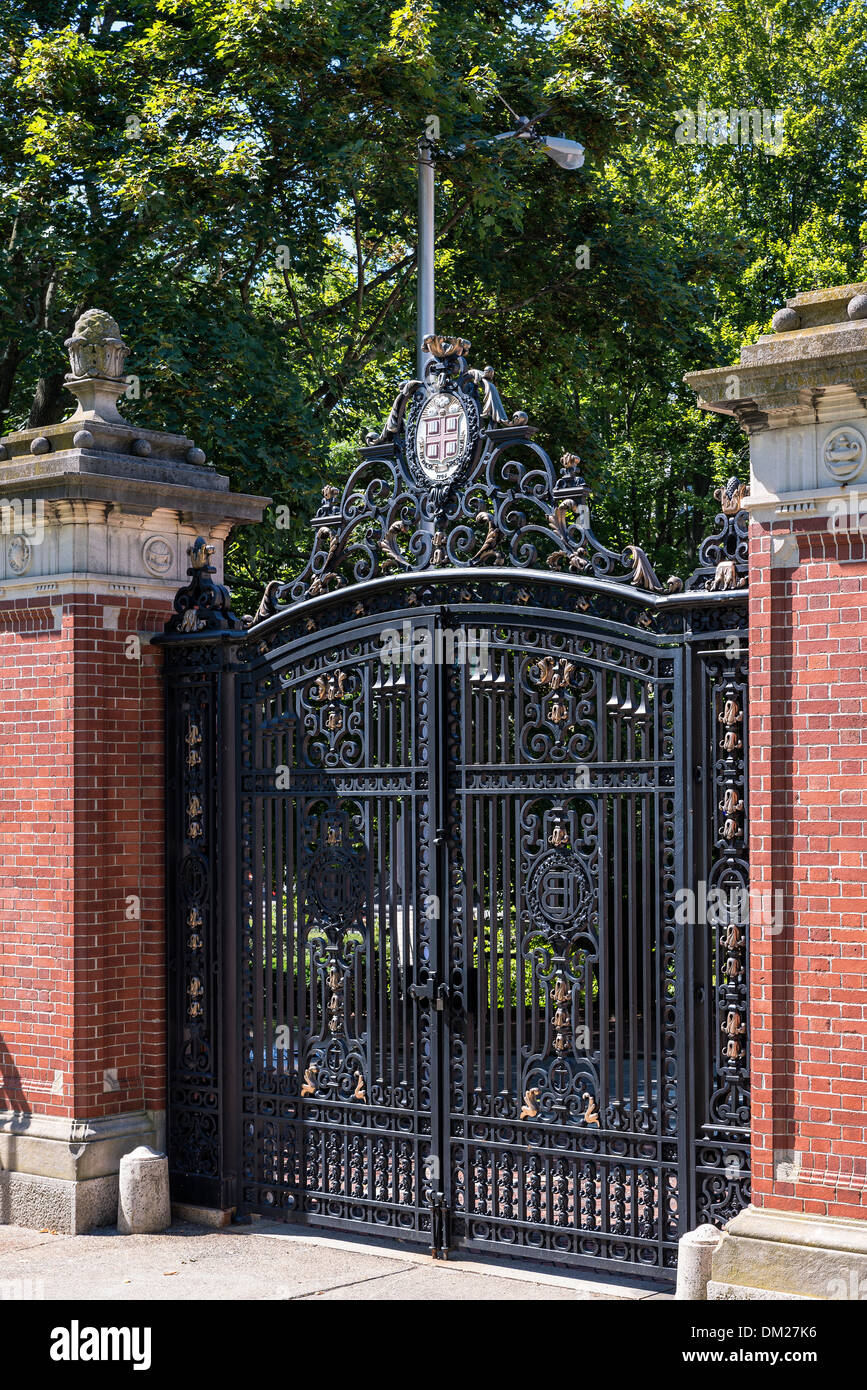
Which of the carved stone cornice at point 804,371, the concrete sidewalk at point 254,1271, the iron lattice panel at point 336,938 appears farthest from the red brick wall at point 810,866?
the iron lattice panel at point 336,938

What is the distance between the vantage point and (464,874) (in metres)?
6.75

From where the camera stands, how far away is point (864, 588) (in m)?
5.33

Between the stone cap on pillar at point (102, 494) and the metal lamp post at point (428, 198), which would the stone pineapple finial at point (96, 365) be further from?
the metal lamp post at point (428, 198)

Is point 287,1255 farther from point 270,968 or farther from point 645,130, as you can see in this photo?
point 645,130

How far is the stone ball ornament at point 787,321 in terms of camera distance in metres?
5.76

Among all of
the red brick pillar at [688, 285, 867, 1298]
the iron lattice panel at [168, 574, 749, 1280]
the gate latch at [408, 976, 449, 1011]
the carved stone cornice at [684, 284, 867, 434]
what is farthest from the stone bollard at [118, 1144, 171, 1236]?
the carved stone cornice at [684, 284, 867, 434]

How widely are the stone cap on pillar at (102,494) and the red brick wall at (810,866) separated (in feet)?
11.6

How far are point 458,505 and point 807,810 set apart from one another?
226 centimetres

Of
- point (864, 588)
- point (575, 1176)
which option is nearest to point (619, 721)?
point (864, 588)

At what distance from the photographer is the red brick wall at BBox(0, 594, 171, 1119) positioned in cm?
772

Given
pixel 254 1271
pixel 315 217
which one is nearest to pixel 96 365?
pixel 254 1271

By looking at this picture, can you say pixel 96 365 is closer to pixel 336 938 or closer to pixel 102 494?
pixel 102 494

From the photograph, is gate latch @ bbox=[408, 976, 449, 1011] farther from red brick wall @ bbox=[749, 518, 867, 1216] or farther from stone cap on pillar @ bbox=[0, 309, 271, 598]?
stone cap on pillar @ bbox=[0, 309, 271, 598]

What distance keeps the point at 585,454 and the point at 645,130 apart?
10.9 feet
